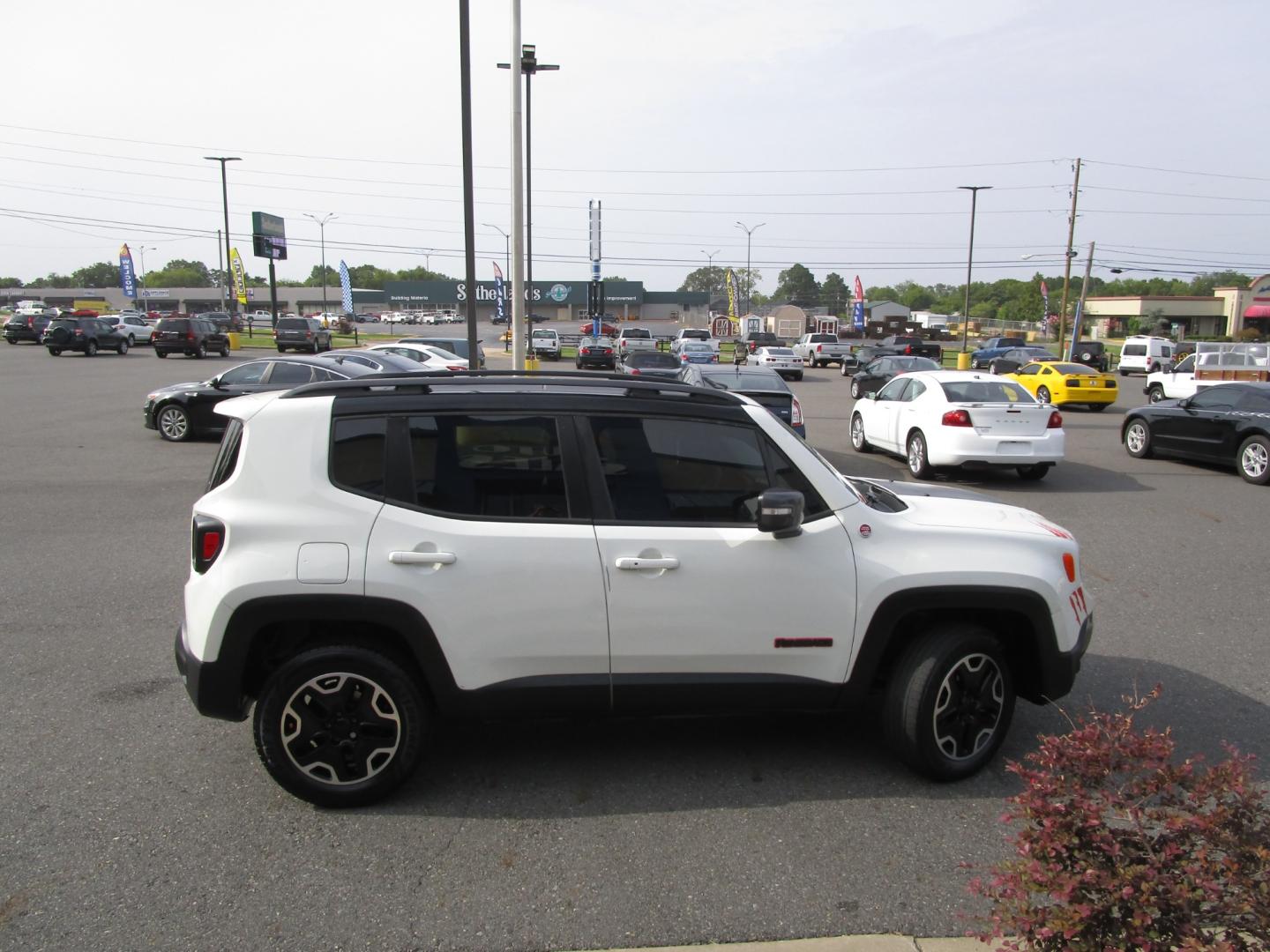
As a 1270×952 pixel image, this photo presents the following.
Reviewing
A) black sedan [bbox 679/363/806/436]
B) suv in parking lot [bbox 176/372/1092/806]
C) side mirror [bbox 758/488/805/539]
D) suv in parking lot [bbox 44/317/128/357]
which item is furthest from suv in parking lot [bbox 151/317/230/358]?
side mirror [bbox 758/488/805/539]

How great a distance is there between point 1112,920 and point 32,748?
4.72 meters

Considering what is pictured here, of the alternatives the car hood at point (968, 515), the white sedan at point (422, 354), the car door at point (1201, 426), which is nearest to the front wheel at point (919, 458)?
the car door at point (1201, 426)

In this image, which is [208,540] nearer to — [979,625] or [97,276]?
[979,625]

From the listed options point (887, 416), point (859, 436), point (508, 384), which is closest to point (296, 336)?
point (859, 436)

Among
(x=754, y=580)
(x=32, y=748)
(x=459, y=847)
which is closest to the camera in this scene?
(x=459, y=847)

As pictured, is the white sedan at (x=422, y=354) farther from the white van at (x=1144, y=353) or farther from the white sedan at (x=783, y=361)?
the white van at (x=1144, y=353)

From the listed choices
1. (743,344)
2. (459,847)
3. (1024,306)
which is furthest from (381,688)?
(1024,306)

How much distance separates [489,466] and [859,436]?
1306 cm

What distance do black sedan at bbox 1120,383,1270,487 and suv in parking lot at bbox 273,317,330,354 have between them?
41.8 m

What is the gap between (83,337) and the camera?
139 ft

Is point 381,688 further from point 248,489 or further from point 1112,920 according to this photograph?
point 1112,920

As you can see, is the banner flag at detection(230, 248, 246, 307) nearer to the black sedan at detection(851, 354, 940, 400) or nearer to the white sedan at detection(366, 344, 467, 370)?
the white sedan at detection(366, 344, 467, 370)

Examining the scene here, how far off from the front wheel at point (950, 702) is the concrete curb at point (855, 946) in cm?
109

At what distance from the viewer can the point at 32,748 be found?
4.50 metres
